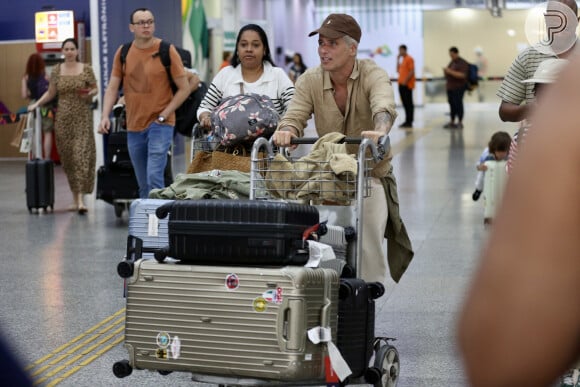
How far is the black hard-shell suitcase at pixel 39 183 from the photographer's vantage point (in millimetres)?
11922

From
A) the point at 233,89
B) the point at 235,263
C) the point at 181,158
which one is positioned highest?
the point at 233,89

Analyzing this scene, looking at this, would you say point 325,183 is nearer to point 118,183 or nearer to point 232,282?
point 232,282

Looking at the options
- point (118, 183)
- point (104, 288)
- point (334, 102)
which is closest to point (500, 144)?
point (118, 183)

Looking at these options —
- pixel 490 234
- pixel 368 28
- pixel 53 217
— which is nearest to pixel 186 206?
pixel 490 234

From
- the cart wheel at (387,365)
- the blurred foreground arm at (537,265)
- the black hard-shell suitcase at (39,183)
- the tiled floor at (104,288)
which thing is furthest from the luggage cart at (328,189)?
the black hard-shell suitcase at (39,183)

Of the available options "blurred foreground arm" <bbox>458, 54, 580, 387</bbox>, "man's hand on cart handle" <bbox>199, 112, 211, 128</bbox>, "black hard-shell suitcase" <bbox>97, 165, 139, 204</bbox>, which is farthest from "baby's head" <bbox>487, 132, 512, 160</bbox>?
"blurred foreground arm" <bbox>458, 54, 580, 387</bbox>

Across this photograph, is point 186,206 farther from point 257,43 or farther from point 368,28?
point 368,28

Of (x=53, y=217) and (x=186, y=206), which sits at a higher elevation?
(x=186, y=206)

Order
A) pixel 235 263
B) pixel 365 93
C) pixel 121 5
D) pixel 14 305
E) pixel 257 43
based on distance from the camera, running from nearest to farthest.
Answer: pixel 235 263 < pixel 365 93 < pixel 257 43 < pixel 14 305 < pixel 121 5

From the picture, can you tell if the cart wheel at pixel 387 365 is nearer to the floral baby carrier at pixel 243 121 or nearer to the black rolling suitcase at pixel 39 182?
the floral baby carrier at pixel 243 121

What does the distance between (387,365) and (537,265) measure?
3.83m

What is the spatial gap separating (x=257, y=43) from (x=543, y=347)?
561 cm

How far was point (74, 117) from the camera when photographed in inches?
463

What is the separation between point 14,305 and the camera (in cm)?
699
